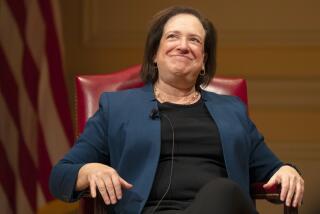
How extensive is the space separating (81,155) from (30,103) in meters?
0.83

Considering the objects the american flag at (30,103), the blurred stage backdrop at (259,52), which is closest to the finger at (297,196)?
the american flag at (30,103)

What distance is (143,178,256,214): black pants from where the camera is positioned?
4.99 feet

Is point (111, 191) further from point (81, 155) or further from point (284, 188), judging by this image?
point (284, 188)

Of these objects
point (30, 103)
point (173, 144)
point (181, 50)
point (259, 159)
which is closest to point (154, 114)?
point (173, 144)

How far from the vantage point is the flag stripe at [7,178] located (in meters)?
2.47

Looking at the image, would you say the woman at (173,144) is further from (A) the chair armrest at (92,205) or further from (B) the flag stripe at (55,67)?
(B) the flag stripe at (55,67)

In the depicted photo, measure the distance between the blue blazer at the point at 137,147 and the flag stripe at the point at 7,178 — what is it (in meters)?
0.70

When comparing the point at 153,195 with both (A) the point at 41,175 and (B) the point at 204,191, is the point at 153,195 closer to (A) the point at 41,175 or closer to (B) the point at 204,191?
(B) the point at 204,191

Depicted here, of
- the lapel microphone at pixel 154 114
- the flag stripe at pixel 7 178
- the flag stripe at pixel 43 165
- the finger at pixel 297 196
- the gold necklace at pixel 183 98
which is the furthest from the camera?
the flag stripe at pixel 43 165

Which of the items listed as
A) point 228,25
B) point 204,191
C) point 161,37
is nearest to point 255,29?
point 228,25

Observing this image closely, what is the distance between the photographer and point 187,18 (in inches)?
79.0

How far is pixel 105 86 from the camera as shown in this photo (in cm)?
212

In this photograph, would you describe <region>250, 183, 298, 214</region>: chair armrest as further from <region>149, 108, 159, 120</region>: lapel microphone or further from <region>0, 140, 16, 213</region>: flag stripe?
<region>0, 140, 16, 213</region>: flag stripe

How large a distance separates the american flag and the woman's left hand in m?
1.12
